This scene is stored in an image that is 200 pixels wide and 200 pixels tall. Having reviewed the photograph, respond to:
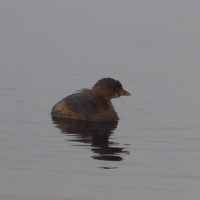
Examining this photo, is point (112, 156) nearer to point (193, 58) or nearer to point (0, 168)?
point (0, 168)

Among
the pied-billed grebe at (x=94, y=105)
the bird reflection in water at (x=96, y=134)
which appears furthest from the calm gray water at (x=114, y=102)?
the pied-billed grebe at (x=94, y=105)

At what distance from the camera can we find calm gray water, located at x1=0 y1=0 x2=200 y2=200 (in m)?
12.2

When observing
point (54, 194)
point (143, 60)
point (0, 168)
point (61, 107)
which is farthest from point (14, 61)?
point (54, 194)

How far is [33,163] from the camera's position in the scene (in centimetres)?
1317

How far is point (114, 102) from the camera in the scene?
63.8ft

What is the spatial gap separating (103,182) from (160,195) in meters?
0.92

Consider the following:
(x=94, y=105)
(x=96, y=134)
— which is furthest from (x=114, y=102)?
(x=96, y=134)

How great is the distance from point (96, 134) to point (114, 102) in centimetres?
339

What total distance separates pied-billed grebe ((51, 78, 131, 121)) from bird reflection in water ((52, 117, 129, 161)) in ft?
0.58

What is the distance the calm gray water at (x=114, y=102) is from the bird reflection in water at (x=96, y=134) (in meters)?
0.02

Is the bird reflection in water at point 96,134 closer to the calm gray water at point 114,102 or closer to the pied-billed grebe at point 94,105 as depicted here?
the calm gray water at point 114,102

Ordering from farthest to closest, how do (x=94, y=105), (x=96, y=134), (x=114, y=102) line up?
1. (x=114, y=102)
2. (x=94, y=105)
3. (x=96, y=134)

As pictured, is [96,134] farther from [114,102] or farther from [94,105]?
[114,102]

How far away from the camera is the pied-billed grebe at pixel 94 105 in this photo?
17531mm
